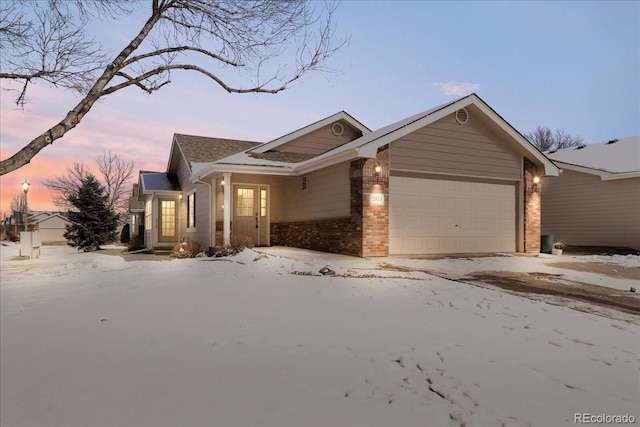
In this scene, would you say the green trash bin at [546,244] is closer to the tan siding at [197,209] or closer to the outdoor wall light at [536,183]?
the outdoor wall light at [536,183]

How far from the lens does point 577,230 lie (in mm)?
16469

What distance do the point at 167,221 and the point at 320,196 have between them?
31.9 ft

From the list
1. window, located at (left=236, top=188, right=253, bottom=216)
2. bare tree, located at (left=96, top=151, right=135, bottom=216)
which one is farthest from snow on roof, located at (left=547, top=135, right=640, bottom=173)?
bare tree, located at (left=96, top=151, right=135, bottom=216)

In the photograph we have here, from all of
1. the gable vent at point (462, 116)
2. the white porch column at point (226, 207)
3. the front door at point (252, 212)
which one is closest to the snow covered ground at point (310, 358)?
the white porch column at point (226, 207)

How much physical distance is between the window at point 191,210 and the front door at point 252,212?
317 centimetres

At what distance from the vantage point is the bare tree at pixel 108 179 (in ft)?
137

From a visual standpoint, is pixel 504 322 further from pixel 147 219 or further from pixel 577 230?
pixel 147 219

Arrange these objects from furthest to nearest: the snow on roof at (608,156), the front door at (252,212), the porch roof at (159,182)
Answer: the porch roof at (159,182) → the snow on roof at (608,156) → the front door at (252,212)

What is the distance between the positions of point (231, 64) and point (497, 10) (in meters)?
8.81

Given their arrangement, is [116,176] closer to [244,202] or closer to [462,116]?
[244,202]

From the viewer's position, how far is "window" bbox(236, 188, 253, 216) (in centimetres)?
1394

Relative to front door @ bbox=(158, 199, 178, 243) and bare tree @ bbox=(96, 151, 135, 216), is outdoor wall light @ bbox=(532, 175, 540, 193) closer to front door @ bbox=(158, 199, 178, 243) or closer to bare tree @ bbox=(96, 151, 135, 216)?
front door @ bbox=(158, 199, 178, 243)

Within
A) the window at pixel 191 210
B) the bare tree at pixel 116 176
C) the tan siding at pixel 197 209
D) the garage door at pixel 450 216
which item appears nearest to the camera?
the garage door at pixel 450 216

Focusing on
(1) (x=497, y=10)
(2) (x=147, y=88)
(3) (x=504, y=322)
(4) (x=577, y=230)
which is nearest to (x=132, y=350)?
(3) (x=504, y=322)
